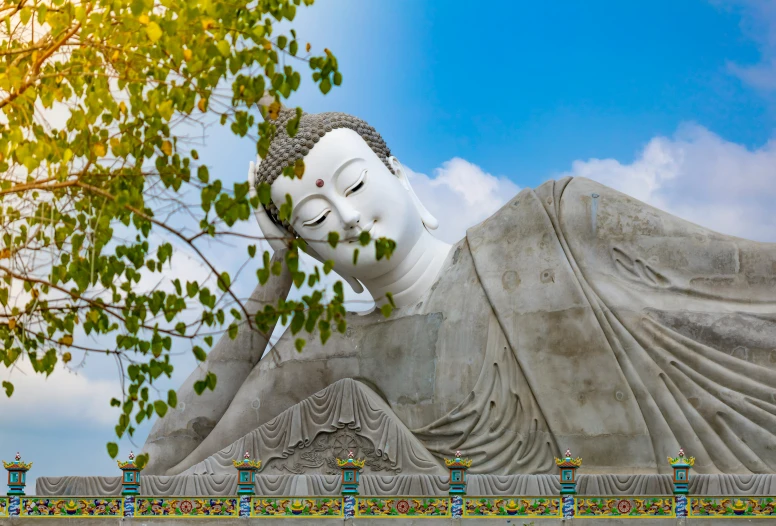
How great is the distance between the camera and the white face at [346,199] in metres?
14.7

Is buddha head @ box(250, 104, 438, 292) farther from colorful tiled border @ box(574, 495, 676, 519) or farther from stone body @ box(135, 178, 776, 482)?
colorful tiled border @ box(574, 495, 676, 519)

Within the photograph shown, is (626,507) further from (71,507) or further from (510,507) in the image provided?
(71,507)

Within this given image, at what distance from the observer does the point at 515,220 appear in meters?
14.9

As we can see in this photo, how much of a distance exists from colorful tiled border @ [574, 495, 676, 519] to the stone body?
71cm

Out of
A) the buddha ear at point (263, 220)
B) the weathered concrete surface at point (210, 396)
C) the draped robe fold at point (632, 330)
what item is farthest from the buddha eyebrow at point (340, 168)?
the draped robe fold at point (632, 330)

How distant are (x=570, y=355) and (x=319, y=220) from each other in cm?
331

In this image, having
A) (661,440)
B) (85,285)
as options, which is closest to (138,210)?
(85,285)

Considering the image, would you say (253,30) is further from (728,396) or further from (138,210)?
(728,396)

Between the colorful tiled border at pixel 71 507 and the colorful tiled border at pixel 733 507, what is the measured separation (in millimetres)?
6123

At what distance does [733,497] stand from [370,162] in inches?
220

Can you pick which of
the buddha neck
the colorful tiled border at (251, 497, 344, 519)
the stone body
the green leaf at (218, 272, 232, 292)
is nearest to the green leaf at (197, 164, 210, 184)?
the green leaf at (218, 272, 232, 292)

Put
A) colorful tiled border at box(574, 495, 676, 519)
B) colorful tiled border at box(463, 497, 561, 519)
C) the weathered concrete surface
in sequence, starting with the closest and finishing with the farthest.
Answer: colorful tiled border at box(574, 495, 676, 519) < colorful tiled border at box(463, 497, 561, 519) < the weathered concrete surface

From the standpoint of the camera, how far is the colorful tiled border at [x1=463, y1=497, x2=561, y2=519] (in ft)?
42.4

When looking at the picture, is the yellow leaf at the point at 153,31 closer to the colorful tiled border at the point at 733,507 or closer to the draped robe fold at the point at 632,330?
the draped robe fold at the point at 632,330
